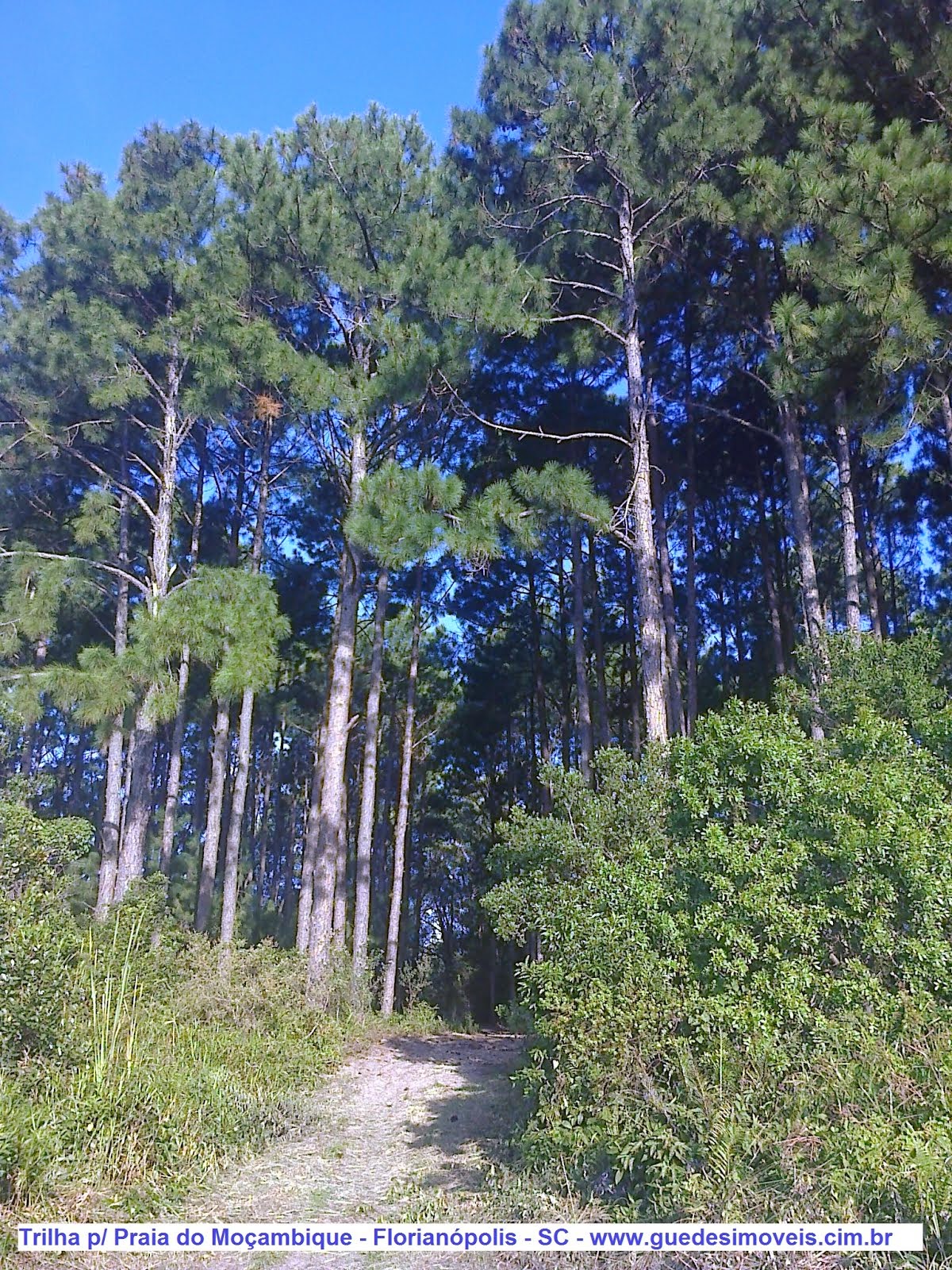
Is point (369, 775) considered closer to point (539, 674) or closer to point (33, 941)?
point (539, 674)

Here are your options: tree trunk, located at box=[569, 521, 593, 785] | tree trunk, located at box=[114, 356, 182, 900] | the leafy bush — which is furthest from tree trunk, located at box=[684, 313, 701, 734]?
the leafy bush

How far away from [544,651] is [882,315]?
13.1 m

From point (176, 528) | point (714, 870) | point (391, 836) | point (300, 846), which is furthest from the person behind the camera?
point (300, 846)

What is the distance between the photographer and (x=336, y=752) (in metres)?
12.2

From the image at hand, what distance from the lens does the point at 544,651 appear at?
20.8 m

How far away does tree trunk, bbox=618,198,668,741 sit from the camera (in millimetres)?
9734

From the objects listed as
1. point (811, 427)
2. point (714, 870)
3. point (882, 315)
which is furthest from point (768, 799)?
point (811, 427)

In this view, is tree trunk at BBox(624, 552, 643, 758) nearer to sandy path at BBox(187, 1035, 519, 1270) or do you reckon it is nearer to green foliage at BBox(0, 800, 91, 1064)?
sandy path at BBox(187, 1035, 519, 1270)

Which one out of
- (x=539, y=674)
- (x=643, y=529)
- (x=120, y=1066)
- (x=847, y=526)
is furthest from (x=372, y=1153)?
(x=539, y=674)

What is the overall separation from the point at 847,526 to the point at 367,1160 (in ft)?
29.5

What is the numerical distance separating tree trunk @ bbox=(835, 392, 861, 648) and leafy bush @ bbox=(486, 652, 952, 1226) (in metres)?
4.36

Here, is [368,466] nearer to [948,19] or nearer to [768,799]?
[948,19]

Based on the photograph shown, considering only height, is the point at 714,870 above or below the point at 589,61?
below

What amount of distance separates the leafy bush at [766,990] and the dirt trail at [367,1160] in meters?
0.99
